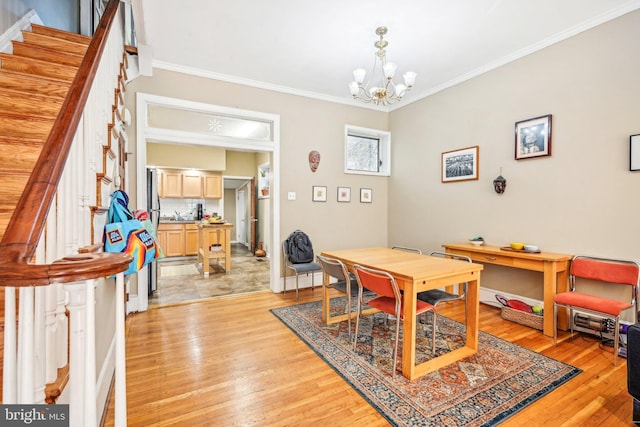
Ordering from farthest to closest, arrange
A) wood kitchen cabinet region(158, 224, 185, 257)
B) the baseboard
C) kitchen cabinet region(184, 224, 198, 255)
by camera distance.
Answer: kitchen cabinet region(184, 224, 198, 255), wood kitchen cabinet region(158, 224, 185, 257), the baseboard

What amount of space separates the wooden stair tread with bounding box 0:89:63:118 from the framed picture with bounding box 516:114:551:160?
4.35 meters

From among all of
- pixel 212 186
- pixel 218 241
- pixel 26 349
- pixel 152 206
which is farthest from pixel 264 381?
pixel 212 186

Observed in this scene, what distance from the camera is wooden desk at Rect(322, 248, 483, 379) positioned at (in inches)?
83.2

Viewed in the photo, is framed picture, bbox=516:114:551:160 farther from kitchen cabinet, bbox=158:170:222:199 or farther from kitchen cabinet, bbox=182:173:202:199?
kitchen cabinet, bbox=182:173:202:199

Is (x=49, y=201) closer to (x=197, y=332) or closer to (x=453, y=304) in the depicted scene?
(x=197, y=332)

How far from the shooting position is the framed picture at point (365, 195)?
5022 mm

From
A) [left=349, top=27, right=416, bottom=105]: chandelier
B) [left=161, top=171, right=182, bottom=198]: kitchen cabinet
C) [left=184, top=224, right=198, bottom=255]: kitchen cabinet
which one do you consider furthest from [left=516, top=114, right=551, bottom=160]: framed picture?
[left=161, top=171, right=182, bottom=198]: kitchen cabinet

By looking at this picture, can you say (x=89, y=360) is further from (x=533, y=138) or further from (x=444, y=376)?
(x=533, y=138)

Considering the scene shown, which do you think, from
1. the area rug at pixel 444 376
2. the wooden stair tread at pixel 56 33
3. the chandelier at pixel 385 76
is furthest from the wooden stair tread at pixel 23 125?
the area rug at pixel 444 376

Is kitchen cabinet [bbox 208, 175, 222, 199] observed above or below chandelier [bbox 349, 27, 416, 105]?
below

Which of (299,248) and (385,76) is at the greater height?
(385,76)

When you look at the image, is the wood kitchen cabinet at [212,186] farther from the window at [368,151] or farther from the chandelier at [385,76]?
the chandelier at [385,76]

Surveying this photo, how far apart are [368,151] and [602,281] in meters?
3.57

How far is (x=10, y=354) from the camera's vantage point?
0.77 metres
